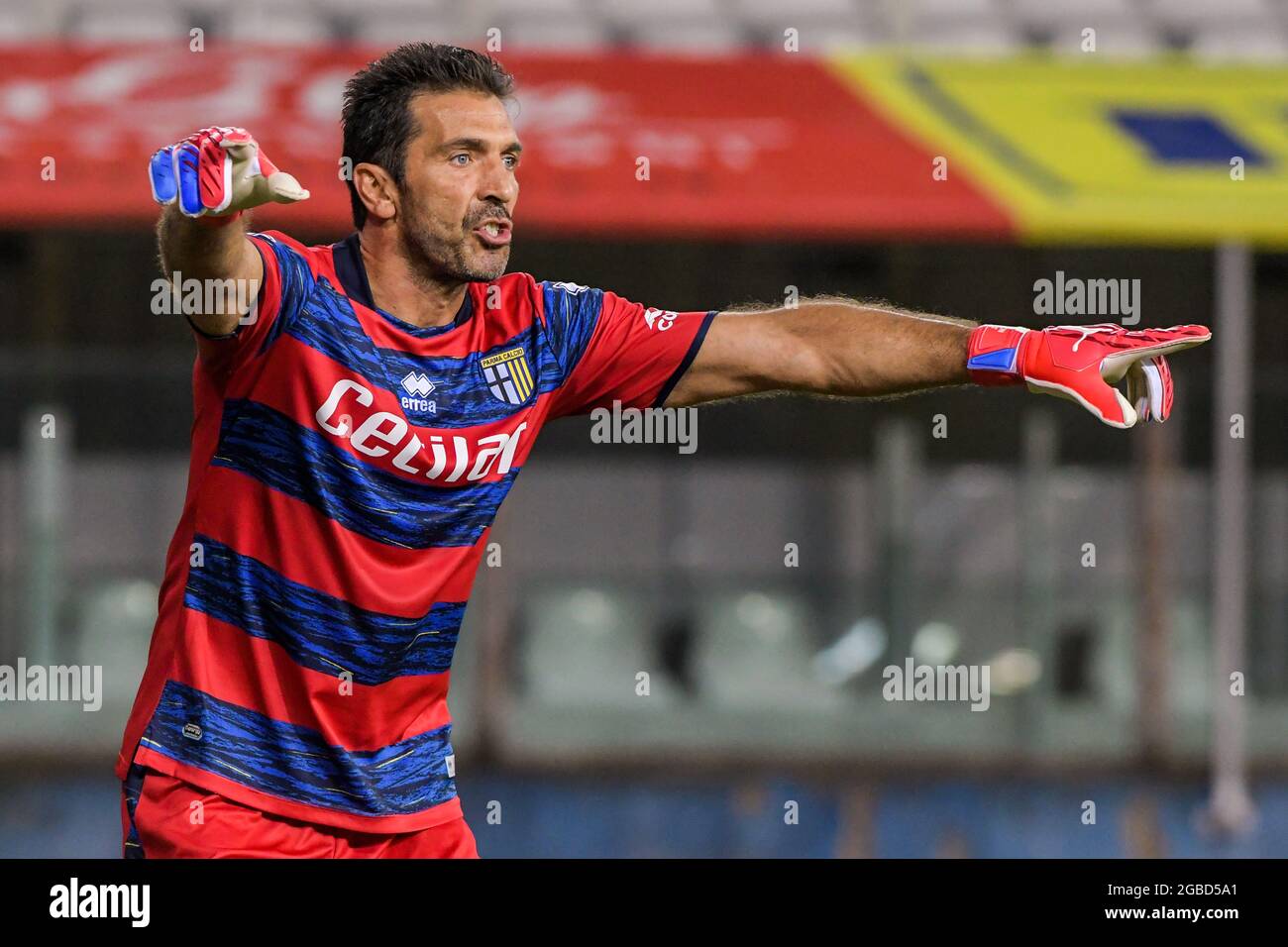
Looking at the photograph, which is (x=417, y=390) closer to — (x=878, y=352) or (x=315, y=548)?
(x=315, y=548)

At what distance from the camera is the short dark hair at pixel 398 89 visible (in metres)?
3.13

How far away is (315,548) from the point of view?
9.73ft

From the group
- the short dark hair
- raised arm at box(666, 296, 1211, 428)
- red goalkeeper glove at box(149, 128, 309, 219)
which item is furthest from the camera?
the short dark hair

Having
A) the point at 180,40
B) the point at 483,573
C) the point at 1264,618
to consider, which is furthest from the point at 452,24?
the point at 1264,618

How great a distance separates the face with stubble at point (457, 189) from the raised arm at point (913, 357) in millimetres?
483

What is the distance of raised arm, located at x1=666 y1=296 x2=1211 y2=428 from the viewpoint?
2979 mm

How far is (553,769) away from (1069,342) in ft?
18.5

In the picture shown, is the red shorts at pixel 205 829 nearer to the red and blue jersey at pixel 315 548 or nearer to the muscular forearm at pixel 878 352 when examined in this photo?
the red and blue jersey at pixel 315 548

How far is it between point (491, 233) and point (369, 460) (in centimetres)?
44

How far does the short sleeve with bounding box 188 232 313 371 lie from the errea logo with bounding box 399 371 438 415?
219 millimetres

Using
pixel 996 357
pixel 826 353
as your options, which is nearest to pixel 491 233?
pixel 826 353

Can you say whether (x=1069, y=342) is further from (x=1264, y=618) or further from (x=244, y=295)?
(x=1264, y=618)

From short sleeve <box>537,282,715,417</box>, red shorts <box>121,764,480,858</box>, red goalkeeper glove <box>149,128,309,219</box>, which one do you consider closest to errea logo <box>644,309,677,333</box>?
short sleeve <box>537,282,715,417</box>

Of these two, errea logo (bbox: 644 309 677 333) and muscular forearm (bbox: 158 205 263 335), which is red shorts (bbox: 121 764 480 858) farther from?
errea logo (bbox: 644 309 677 333)
